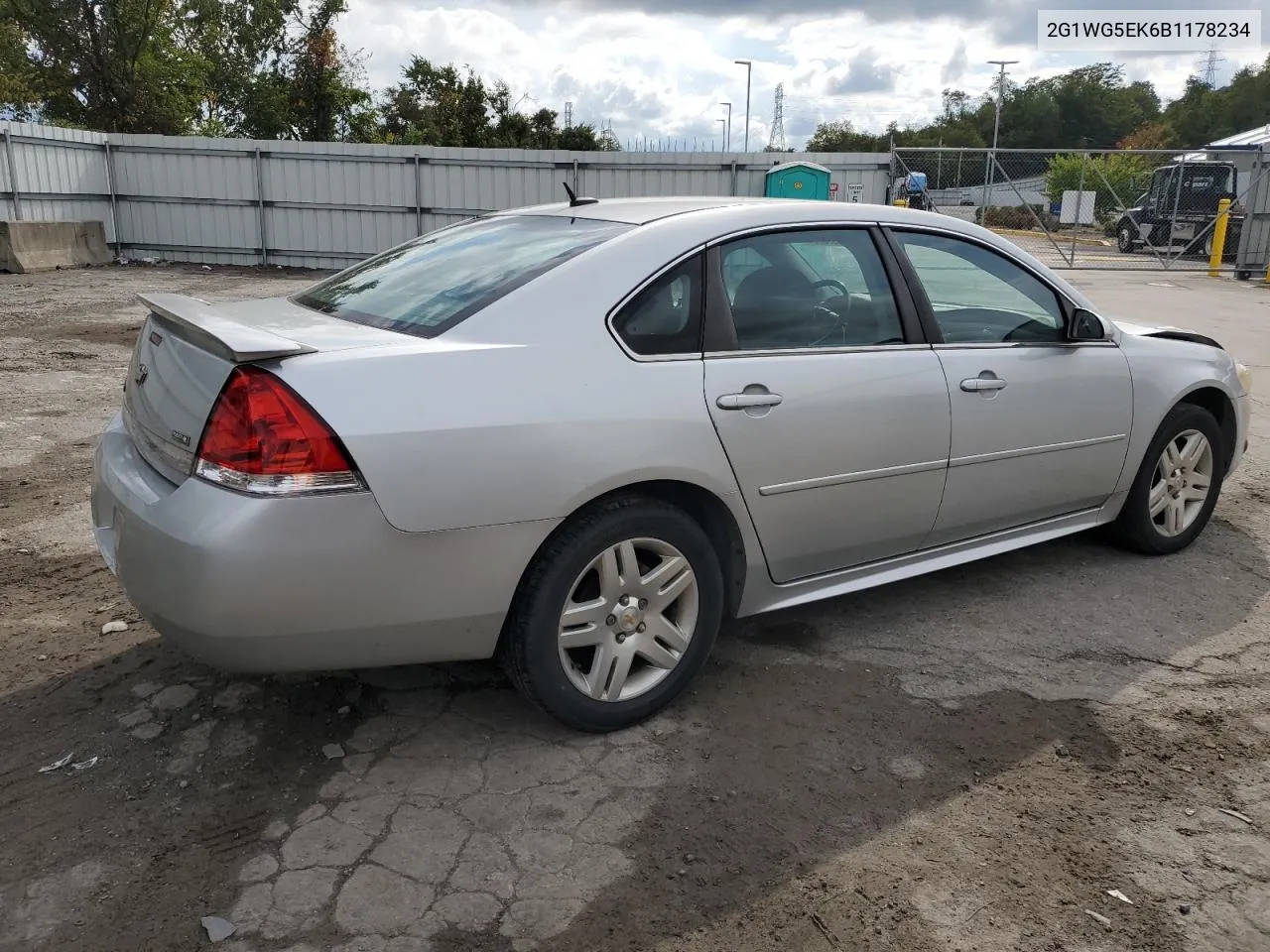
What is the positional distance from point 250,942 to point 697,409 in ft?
5.81

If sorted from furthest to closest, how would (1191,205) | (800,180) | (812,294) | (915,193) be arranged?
(1191,205) → (915,193) → (800,180) → (812,294)

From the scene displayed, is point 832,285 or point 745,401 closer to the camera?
point 745,401

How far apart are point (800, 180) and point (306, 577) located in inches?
544

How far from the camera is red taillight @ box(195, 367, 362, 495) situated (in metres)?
2.49

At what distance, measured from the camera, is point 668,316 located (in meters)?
3.13

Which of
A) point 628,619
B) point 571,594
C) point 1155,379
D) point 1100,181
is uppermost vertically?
point 1100,181

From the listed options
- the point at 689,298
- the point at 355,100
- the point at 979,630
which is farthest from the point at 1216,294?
the point at 355,100

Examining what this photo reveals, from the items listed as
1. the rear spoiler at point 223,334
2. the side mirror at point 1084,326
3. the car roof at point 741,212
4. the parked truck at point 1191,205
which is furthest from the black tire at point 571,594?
the parked truck at point 1191,205

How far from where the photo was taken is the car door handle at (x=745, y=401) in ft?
10.2

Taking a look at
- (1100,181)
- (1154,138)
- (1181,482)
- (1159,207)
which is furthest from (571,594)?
(1154,138)

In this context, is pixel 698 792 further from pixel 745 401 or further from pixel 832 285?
pixel 832 285

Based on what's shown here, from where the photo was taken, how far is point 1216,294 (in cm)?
1692

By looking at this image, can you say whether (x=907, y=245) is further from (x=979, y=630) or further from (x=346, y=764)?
(x=346, y=764)

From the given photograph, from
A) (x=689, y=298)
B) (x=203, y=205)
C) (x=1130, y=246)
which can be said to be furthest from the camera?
(x=1130, y=246)
